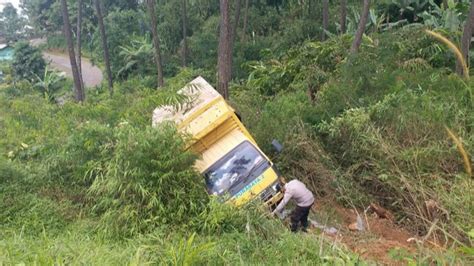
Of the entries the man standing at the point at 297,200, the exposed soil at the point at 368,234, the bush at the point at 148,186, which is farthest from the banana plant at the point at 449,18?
the bush at the point at 148,186

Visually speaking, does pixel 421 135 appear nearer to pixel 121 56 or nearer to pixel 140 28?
pixel 121 56

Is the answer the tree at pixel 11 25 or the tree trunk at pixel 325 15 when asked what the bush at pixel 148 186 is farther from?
the tree at pixel 11 25

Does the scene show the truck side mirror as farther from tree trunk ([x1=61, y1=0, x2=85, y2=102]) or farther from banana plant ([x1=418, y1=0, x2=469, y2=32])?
tree trunk ([x1=61, y1=0, x2=85, y2=102])

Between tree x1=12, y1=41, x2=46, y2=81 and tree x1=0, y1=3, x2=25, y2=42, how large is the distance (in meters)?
21.5

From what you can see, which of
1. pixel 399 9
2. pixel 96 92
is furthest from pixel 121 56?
pixel 399 9

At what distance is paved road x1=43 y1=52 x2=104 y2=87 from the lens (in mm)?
33438

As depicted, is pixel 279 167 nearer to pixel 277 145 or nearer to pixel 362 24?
pixel 277 145

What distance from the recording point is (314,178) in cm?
827

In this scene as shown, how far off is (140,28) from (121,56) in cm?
425

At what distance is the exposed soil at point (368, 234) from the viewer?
223 inches

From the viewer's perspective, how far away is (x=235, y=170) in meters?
7.20

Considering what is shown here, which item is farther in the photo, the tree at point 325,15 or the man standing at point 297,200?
the tree at point 325,15

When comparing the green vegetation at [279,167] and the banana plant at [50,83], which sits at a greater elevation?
the green vegetation at [279,167]

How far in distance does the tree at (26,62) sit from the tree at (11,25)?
21461 millimetres
